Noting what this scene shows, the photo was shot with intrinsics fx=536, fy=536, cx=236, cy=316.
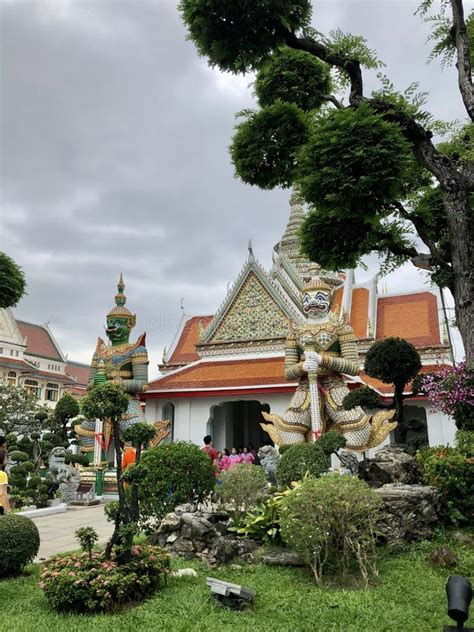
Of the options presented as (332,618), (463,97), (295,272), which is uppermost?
(295,272)

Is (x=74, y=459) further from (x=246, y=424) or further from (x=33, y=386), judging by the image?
(x=33, y=386)

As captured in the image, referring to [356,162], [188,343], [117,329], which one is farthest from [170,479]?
[188,343]

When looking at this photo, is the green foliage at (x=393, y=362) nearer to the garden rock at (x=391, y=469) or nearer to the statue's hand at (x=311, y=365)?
the statue's hand at (x=311, y=365)

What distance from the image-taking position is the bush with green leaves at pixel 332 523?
4984 millimetres

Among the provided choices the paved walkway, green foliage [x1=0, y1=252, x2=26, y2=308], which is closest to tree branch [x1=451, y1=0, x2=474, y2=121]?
green foliage [x1=0, y1=252, x2=26, y2=308]

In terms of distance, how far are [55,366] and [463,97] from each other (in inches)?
1238

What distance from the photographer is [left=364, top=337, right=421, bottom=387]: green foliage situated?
8.95 metres

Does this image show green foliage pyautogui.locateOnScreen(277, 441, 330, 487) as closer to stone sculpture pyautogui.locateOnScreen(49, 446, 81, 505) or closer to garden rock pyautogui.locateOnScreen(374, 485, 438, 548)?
garden rock pyautogui.locateOnScreen(374, 485, 438, 548)

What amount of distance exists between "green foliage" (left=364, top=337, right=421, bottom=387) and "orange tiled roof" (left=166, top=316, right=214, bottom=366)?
868 cm

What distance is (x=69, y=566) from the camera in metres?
4.66

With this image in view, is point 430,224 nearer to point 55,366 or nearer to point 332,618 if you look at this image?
point 332,618

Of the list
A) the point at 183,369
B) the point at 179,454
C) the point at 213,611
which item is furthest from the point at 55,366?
the point at 213,611

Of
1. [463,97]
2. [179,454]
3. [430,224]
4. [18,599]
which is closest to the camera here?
[18,599]

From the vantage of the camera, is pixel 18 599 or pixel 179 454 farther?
pixel 179 454
